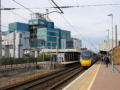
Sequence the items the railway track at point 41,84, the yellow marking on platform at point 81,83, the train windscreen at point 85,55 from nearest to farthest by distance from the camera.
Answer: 1. the yellow marking on platform at point 81,83
2. the railway track at point 41,84
3. the train windscreen at point 85,55

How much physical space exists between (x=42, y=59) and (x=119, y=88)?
35331 millimetres

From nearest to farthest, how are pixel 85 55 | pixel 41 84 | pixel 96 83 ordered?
pixel 96 83 → pixel 41 84 → pixel 85 55

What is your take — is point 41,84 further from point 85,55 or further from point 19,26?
point 19,26

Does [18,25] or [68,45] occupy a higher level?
[18,25]

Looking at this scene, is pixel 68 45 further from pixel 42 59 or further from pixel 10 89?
pixel 10 89

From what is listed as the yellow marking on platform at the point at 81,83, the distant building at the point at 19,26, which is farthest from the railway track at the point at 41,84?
the distant building at the point at 19,26

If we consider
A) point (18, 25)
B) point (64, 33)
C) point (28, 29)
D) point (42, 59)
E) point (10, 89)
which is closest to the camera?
point (10, 89)

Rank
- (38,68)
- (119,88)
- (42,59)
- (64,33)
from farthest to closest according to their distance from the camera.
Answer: (64,33)
(42,59)
(38,68)
(119,88)

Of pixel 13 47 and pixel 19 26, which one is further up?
pixel 19 26

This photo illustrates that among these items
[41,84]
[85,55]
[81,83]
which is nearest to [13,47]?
[85,55]

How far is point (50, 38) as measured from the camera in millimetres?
100938

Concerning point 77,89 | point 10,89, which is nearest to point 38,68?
point 10,89

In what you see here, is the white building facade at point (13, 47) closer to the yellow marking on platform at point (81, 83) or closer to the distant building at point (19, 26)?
the distant building at point (19, 26)

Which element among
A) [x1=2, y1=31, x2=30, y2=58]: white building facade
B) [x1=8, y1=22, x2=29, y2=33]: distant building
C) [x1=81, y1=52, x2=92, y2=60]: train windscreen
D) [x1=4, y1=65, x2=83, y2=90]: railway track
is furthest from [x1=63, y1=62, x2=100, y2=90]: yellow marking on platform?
[x1=8, y1=22, x2=29, y2=33]: distant building
